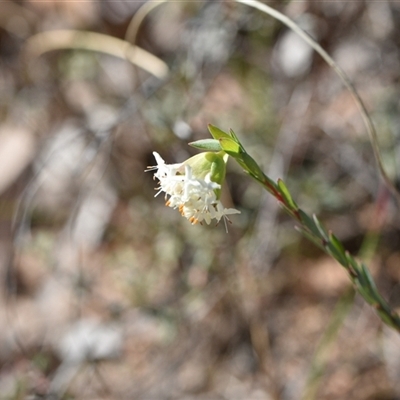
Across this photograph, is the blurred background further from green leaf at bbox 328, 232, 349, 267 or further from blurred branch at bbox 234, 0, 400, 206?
green leaf at bbox 328, 232, 349, 267

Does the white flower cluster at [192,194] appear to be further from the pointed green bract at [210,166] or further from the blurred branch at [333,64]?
the blurred branch at [333,64]

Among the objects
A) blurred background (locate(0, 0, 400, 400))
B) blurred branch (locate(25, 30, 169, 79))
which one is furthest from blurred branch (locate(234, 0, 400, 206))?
blurred branch (locate(25, 30, 169, 79))

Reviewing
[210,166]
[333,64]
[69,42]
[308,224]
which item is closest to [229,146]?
[210,166]

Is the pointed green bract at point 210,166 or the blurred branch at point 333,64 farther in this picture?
the blurred branch at point 333,64

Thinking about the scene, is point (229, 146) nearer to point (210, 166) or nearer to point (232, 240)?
point (210, 166)

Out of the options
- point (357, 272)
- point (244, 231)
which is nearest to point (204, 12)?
point (244, 231)

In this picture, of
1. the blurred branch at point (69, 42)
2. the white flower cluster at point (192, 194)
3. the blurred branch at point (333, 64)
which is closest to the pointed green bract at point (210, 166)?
the white flower cluster at point (192, 194)

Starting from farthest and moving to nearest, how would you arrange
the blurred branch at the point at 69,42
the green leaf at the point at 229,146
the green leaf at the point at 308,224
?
the blurred branch at the point at 69,42
the green leaf at the point at 308,224
the green leaf at the point at 229,146
